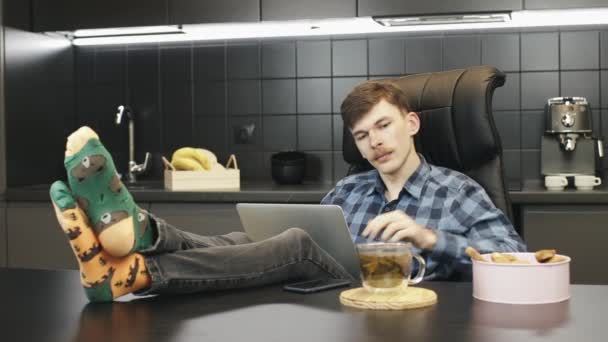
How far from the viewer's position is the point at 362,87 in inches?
82.4

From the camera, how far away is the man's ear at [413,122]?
2.12 metres

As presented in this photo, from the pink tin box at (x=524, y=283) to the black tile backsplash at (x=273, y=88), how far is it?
6.79 ft

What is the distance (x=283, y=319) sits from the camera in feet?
4.15

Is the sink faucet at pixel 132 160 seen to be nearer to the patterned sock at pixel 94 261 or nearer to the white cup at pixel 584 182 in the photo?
the white cup at pixel 584 182

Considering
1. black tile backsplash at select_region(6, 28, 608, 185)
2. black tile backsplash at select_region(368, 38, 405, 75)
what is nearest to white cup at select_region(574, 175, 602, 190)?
black tile backsplash at select_region(6, 28, 608, 185)

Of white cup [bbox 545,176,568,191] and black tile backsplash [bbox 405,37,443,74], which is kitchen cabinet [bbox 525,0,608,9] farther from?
white cup [bbox 545,176,568,191]

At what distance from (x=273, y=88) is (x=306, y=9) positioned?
1.68ft

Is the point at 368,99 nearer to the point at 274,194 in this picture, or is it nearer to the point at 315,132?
the point at 274,194

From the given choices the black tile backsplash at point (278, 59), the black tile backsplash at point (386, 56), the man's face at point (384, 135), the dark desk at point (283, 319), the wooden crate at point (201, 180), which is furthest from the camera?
the black tile backsplash at point (278, 59)

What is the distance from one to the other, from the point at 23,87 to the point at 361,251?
245 cm

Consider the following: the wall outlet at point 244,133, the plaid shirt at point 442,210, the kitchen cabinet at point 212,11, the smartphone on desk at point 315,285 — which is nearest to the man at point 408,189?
the plaid shirt at point 442,210

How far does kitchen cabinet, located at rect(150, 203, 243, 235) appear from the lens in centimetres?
310

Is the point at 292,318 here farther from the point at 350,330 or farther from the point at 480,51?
the point at 480,51

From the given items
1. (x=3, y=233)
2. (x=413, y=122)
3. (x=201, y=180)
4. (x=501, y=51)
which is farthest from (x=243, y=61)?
(x=413, y=122)
